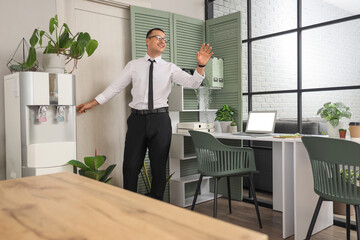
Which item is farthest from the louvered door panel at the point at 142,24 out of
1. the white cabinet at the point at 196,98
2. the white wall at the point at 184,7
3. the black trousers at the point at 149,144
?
the black trousers at the point at 149,144

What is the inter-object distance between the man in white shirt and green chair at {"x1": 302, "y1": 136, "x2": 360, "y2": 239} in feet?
4.24

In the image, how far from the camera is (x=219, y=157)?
2.85 meters

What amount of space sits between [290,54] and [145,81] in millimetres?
2530

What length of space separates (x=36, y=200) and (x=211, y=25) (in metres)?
3.69

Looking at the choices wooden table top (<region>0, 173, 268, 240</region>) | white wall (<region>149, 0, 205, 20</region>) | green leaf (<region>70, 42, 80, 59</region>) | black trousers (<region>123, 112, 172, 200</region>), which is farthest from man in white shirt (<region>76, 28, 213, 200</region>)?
wooden table top (<region>0, 173, 268, 240</region>)

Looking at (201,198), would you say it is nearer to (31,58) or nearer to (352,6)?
(31,58)

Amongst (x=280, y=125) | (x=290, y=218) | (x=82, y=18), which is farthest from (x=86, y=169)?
(x=280, y=125)

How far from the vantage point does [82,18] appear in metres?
3.30

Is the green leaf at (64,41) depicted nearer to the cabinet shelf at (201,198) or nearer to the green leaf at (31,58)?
the green leaf at (31,58)

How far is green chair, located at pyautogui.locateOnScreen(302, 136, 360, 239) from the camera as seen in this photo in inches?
78.0

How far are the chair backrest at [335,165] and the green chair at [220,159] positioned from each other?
71cm

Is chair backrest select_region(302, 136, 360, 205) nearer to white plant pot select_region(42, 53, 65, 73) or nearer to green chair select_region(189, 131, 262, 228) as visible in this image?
green chair select_region(189, 131, 262, 228)

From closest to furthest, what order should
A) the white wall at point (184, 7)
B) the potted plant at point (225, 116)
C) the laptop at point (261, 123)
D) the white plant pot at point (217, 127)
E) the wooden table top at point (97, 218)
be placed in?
1. the wooden table top at point (97, 218)
2. the laptop at point (261, 123)
3. the potted plant at point (225, 116)
4. the white wall at point (184, 7)
5. the white plant pot at point (217, 127)

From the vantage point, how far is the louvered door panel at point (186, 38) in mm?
3924
